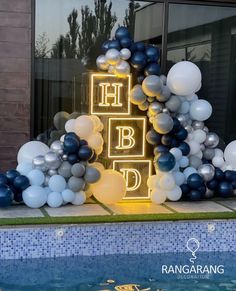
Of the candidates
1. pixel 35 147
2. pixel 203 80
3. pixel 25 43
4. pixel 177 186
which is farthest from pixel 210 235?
pixel 25 43

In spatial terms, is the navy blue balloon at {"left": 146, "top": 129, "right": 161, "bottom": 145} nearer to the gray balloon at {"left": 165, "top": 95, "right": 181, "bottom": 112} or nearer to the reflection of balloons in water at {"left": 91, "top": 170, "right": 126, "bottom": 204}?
the gray balloon at {"left": 165, "top": 95, "right": 181, "bottom": 112}

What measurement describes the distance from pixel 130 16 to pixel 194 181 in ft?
6.67

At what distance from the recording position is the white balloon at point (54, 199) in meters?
4.69

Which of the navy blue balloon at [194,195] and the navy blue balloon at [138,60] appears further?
the navy blue balloon at [194,195]

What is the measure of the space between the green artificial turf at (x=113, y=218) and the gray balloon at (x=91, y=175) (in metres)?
0.38

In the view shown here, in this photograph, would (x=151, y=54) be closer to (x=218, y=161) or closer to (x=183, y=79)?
(x=183, y=79)

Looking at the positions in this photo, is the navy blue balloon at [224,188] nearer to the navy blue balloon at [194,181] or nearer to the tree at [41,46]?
the navy blue balloon at [194,181]

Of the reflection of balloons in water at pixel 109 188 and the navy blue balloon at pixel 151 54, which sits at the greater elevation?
the navy blue balloon at pixel 151 54

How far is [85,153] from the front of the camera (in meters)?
4.66

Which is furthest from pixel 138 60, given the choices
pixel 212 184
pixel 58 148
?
pixel 212 184

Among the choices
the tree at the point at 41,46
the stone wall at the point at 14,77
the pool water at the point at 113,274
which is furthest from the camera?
the tree at the point at 41,46

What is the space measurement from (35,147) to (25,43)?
1271mm

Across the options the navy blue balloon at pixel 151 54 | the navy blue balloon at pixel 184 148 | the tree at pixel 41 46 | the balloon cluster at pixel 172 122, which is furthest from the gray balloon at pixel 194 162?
the tree at pixel 41 46

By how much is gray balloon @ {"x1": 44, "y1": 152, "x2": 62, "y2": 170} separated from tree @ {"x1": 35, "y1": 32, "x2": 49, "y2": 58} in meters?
1.41
